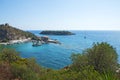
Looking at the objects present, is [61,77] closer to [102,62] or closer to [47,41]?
[102,62]

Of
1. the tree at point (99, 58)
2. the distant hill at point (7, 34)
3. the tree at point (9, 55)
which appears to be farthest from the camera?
the distant hill at point (7, 34)

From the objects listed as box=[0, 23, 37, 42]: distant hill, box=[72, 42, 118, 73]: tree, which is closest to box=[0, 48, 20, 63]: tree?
box=[72, 42, 118, 73]: tree

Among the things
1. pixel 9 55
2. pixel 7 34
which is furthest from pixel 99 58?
pixel 7 34

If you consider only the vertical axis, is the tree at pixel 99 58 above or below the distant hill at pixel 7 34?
above

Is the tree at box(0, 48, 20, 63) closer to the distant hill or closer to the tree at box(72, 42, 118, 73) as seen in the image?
the tree at box(72, 42, 118, 73)

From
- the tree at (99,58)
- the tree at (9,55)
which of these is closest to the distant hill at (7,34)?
the tree at (9,55)

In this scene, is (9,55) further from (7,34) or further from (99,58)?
(7,34)

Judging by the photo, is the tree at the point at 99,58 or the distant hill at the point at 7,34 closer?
the tree at the point at 99,58

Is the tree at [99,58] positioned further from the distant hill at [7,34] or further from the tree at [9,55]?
the distant hill at [7,34]

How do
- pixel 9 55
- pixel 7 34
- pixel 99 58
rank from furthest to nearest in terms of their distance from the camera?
1. pixel 7 34
2. pixel 9 55
3. pixel 99 58

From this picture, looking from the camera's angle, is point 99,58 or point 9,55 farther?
point 9,55

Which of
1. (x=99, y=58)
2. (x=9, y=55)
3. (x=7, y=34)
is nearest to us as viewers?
(x=99, y=58)

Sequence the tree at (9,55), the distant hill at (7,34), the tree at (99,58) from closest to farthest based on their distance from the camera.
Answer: the tree at (99,58) < the tree at (9,55) < the distant hill at (7,34)

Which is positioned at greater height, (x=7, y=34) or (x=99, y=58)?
(x=99, y=58)
